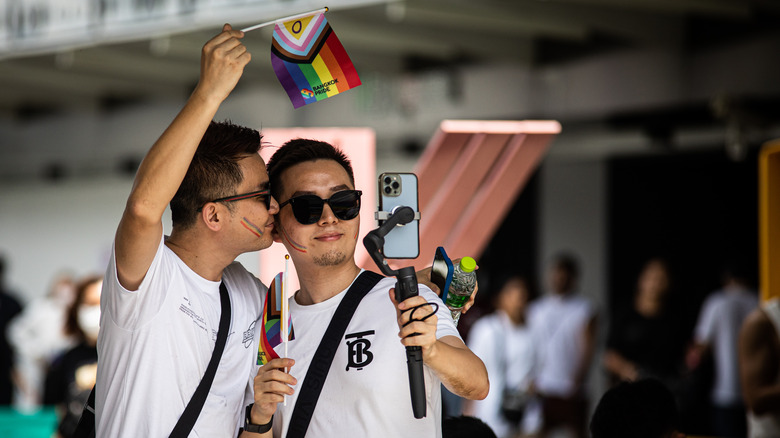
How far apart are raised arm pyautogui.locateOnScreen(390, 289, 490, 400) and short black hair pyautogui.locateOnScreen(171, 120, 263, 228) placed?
65 centimetres

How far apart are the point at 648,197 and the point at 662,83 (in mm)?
1904

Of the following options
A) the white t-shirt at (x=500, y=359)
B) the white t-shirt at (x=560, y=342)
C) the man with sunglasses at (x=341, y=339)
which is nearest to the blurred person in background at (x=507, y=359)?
the white t-shirt at (x=500, y=359)

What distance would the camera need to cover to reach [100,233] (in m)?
14.2

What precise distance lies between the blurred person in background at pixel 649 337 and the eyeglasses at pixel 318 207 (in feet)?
16.7

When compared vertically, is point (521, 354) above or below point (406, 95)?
below

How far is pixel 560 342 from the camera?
319 inches

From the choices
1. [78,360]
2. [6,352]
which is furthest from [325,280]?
[6,352]

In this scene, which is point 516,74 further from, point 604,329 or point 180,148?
point 180,148

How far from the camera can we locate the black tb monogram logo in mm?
2365

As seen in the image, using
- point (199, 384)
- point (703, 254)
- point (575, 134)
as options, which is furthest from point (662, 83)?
point (199, 384)

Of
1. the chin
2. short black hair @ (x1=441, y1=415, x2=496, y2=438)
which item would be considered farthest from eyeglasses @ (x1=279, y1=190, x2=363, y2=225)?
short black hair @ (x1=441, y1=415, x2=496, y2=438)

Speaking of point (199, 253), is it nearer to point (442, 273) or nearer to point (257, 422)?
point (257, 422)

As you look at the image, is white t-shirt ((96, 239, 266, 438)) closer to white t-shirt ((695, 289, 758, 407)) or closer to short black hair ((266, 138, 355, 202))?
short black hair ((266, 138, 355, 202))

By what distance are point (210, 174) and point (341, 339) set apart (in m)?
0.61
